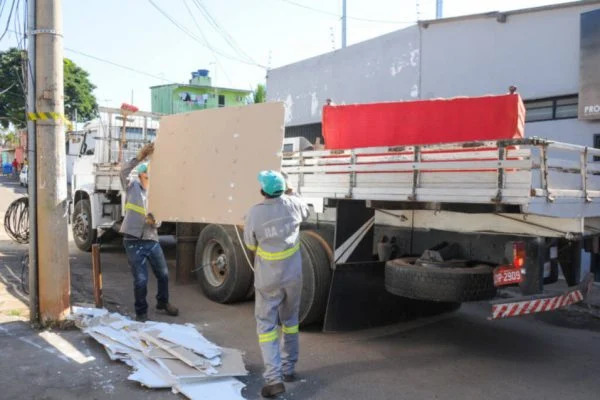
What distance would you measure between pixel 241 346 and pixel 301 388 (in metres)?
1.23

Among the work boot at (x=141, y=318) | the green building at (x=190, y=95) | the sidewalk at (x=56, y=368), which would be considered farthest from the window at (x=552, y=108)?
the green building at (x=190, y=95)

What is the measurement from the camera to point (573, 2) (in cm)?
905

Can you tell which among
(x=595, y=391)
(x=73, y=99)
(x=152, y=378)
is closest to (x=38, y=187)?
(x=152, y=378)

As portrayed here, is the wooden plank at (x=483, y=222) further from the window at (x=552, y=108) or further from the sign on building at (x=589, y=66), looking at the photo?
the window at (x=552, y=108)

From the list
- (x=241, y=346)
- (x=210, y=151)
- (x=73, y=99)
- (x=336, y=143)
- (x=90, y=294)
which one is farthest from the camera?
(x=73, y=99)

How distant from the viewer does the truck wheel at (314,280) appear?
565 centimetres

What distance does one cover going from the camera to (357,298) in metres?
5.73

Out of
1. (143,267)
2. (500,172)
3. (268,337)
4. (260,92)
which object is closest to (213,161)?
(143,267)

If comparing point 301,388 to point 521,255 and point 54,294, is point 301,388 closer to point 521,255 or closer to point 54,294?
point 521,255

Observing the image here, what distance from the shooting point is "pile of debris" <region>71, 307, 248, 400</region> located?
4.15 m

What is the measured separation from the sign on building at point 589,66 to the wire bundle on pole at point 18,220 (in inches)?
386

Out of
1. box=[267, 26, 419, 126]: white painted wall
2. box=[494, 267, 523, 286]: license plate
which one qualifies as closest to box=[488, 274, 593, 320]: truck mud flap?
box=[494, 267, 523, 286]: license plate

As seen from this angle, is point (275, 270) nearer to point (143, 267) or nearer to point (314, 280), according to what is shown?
point (314, 280)

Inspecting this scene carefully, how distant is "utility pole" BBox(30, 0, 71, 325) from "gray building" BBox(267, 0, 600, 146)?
7651 millimetres
